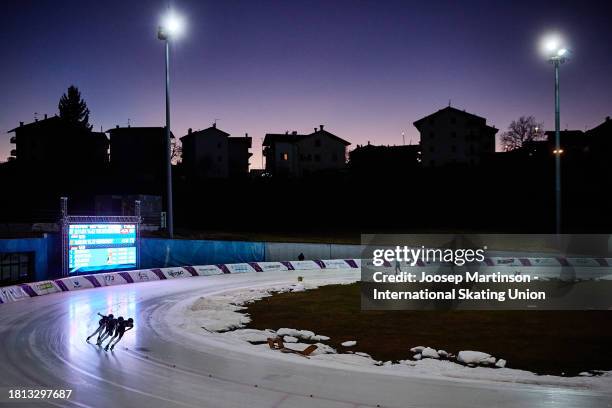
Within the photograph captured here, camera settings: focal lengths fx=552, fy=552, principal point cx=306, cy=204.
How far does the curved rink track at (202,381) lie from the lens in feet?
33.0

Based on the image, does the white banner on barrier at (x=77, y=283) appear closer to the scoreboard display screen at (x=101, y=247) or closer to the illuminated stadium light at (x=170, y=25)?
the scoreboard display screen at (x=101, y=247)

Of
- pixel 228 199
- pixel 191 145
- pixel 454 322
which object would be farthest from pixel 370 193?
pixel 454 322

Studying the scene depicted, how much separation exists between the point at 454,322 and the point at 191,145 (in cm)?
8641

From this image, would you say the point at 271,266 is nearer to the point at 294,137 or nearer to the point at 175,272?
the point at 175,272

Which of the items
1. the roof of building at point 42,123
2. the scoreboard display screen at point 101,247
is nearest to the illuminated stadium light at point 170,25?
the scoreboard display screen at point 101,247

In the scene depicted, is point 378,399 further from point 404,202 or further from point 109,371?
point 404,202

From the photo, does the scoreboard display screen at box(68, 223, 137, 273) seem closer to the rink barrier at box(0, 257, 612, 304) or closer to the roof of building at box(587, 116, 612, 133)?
the rink barrier at box(0, 257, 612, 304)

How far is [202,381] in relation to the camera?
11492 millimetres

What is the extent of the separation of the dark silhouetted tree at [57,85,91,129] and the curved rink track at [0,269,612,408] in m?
83.1

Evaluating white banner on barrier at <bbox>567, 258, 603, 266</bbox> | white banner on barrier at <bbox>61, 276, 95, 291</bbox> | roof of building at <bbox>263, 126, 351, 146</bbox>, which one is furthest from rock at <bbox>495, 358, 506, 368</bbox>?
roof of building at <bbox>263, 126, 351, 146</bbox>

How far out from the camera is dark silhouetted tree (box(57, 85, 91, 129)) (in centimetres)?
9275

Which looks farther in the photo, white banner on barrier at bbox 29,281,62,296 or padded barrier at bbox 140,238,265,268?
padded barrier at bbox 140,238,265,268

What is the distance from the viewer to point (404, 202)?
72.7 metres

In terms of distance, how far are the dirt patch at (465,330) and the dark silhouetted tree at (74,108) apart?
80722mm
